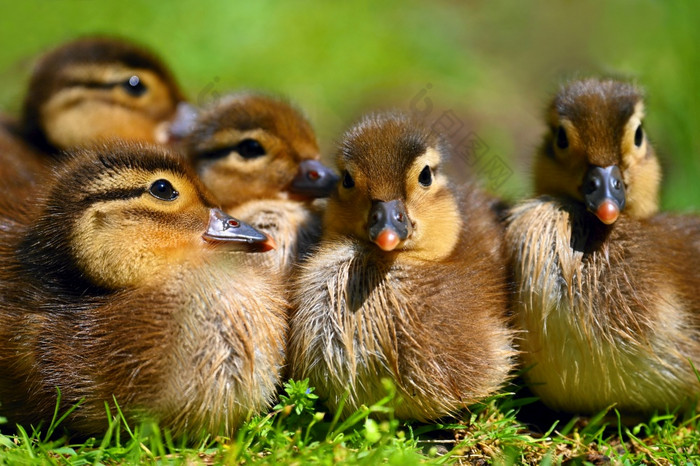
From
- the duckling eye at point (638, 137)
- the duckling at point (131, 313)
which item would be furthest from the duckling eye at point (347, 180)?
the duckling eye at point (638, 137)

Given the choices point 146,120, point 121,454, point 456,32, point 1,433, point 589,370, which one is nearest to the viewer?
point 121,454

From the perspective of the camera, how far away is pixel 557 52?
10.1 metres

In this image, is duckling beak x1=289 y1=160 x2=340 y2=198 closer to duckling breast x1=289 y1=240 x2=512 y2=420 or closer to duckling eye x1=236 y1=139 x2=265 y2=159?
duckling eye x1=236 y1=139 x2=265 y2=159

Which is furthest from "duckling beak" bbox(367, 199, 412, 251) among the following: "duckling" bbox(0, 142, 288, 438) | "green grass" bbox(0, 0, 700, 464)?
"green grass" bbox(0, 0, 700, 464)

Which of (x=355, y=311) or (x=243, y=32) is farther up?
(x=243, y=32)

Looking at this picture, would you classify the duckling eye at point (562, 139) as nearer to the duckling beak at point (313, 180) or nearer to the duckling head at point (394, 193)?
the duckling head at point (394, 193)

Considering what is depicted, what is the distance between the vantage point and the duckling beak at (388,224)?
2809 mm

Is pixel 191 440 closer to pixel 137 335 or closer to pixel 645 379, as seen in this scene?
pixel 137 335

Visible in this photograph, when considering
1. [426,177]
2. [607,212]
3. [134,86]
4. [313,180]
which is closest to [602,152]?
[607,212]

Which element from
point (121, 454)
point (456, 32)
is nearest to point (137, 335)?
point (121, 454)

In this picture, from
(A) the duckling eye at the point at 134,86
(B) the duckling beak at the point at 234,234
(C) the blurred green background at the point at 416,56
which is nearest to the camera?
(B) the duckling beak at the point at 234,234

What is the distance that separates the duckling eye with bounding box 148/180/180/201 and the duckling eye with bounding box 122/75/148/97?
1904mm

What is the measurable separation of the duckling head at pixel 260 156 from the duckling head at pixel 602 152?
113 centimetres

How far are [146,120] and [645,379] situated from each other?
3.24m
